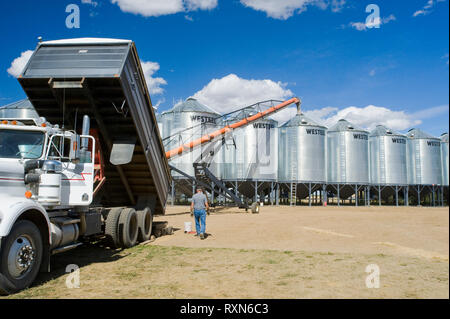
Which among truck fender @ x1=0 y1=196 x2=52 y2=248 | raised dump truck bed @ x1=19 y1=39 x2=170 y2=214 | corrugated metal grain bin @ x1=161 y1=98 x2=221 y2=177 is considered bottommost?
truck fender @ x1=0 y1=196 x2=52 y2=248

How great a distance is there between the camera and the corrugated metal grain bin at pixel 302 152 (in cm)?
3641

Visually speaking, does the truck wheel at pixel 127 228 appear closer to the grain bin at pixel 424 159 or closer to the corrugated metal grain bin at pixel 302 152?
the corrugated metal grain bin at pixel 302 152

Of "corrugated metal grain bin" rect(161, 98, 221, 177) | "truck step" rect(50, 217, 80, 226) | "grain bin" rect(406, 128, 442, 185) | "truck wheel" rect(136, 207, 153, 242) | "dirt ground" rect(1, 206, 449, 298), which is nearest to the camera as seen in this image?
"dirt ground" rect(1, 206, 449, 298)

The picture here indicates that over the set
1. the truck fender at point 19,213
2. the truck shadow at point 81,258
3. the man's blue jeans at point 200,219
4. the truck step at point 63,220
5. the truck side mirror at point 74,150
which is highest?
the truck side mirror at point 74,150

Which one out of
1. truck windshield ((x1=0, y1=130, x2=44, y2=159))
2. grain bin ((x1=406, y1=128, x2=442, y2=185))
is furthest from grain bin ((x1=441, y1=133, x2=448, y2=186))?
truck windshield ((x1=0, y1=130, x2=44, y2=159))

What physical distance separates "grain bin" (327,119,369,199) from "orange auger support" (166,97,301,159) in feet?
24.4

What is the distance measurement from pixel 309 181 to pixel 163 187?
2741 centimetres

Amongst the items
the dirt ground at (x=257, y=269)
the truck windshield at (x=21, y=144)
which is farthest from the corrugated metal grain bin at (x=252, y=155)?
the truck windshield at (x=21, y=144)

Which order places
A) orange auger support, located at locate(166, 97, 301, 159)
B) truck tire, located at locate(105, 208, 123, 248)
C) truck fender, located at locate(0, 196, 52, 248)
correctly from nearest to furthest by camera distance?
1. truck fender, located at locate(0, 196, 52, 248)
2. truck tire, located at locate(105, 208, 123, 248)
3. orange auger support, located at locate(166, 97, 301, 159)

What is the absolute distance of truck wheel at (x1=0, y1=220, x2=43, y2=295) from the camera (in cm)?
499

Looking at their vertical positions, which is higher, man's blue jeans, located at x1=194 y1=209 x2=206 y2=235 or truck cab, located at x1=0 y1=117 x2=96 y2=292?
truck cab, located at x1=0 y1=117 x2=96 y2=292

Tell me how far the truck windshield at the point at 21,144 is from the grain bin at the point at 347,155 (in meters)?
36.1

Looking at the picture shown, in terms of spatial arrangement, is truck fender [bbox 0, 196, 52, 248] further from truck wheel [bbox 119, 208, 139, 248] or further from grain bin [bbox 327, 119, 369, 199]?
grain bin [bbox 327, 119, 369, 199]

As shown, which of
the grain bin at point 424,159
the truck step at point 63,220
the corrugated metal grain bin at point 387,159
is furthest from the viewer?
the grain bin at point 424,159
